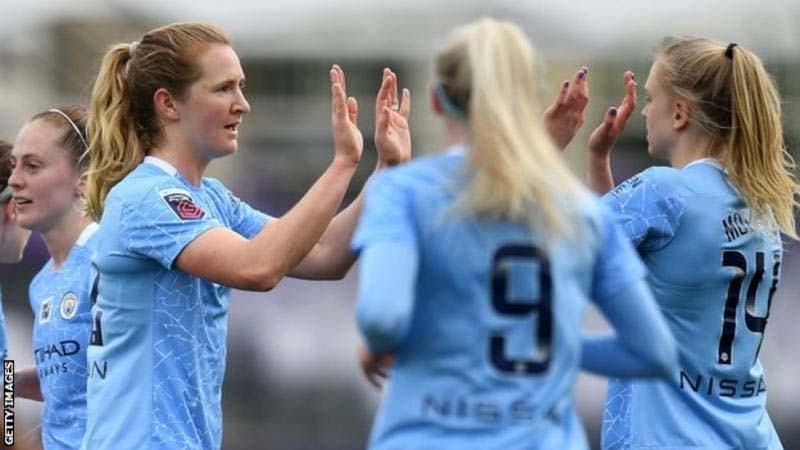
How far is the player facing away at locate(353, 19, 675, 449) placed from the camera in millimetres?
3701

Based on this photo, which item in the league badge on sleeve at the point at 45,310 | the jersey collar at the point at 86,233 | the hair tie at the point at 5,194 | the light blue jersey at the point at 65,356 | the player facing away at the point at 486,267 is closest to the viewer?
the player facing away at the point at 486,267

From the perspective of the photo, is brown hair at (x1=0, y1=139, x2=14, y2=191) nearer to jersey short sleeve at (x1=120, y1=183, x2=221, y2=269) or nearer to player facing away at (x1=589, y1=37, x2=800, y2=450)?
jersey short sleeve at (x1=120, y1=183, x2=221, y2=269)

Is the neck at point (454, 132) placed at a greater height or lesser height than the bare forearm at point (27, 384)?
greater

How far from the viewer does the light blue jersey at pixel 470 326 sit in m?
3.72

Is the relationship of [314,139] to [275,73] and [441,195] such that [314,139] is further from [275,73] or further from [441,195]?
[441,195]

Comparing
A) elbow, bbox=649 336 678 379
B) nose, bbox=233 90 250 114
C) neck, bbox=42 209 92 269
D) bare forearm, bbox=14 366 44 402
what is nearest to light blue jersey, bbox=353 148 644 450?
elbow, bbox=649 336 678 379

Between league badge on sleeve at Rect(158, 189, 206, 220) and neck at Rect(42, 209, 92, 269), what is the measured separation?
1.20 metres

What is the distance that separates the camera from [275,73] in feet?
62.4

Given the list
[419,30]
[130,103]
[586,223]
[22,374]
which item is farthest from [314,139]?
[586,223]

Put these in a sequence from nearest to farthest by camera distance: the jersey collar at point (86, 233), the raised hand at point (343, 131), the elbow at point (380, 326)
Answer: the elbow at point (380, 326) → the raised hand at point (343, 131) → the jersey collar at point (86, 233)

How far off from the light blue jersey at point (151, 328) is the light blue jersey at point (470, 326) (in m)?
1.21

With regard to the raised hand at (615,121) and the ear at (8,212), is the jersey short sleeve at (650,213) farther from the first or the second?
the ear at (8,212)

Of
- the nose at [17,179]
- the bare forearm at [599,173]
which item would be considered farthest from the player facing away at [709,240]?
the nose at [17,179]

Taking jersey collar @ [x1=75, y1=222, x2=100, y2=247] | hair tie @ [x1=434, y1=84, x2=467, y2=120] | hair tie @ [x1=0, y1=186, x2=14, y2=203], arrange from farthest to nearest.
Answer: hair tie @ [x1=0, y1=186, x2=14, y2=203] < jersey collar @ [x1=75, y1=222, x2=100, y2=247] < hair tie @ [x1=434, y1=84, x2=467, y2=120]
